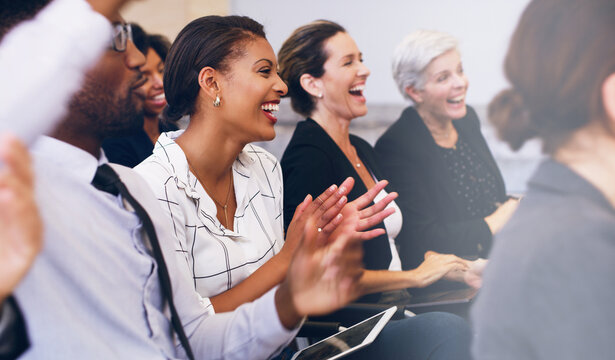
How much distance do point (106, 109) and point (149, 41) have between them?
82cm

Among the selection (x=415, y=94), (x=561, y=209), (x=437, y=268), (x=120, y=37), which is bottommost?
(x=437, y=268)

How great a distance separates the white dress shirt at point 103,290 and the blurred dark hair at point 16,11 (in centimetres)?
13

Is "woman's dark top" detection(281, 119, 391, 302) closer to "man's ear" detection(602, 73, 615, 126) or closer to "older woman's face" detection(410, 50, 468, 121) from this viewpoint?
"older woman's face" detection(410, 50, 468, 121)

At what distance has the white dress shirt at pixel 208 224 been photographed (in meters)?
0.82

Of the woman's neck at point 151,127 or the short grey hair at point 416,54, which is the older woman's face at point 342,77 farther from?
the woman's neck at point 151,127

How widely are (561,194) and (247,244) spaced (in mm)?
580

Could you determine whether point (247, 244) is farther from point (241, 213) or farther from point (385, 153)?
point (385, 153)

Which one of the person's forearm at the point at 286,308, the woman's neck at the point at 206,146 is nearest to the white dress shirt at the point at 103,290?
the person's forearm at the point at 286,308

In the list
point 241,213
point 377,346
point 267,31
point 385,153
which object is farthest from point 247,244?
point 385,153

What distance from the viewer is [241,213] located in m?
0.94

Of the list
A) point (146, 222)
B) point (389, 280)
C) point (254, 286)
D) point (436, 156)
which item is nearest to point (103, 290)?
point (146, 222)

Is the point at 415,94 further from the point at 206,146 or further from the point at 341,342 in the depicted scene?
the point at 341,342

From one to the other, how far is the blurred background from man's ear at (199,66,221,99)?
0.18 meters

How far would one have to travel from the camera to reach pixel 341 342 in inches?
32.0
